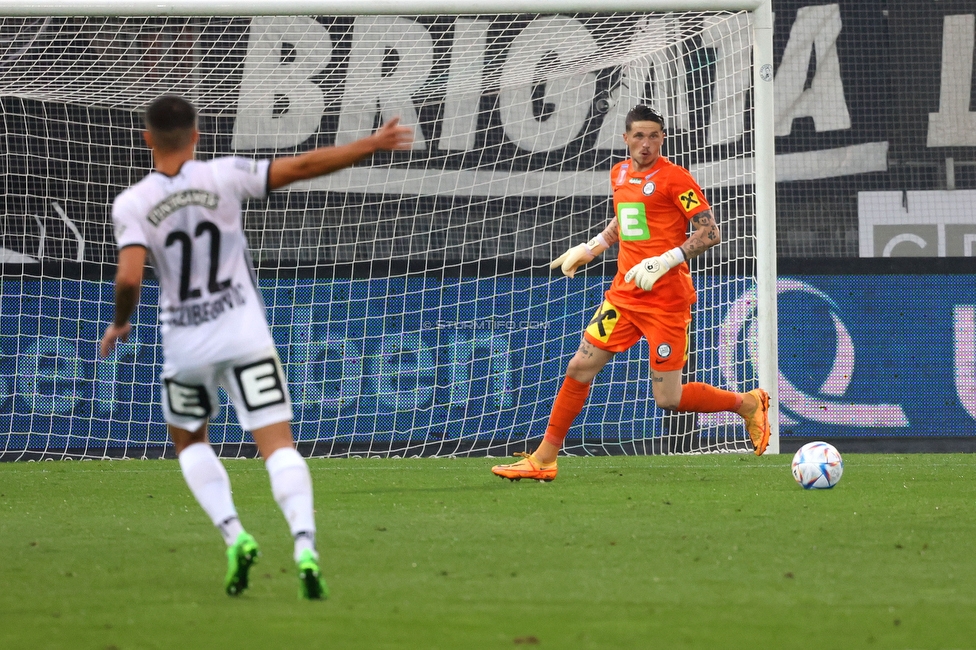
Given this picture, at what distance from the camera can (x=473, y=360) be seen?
11.6 metres

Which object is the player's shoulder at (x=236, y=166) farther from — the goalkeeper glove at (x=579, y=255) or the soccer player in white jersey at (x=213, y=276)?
the goalkeeper glove at (x=579, y=255)

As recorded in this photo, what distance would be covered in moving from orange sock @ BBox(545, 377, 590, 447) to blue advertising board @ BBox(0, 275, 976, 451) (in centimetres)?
Answer: 358

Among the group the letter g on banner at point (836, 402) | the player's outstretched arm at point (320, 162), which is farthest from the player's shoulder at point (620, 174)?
the letter g on banner at point (836, 402)

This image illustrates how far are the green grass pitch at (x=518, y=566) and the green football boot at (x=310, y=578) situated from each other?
0.18 feet

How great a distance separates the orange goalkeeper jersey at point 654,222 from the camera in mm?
7387

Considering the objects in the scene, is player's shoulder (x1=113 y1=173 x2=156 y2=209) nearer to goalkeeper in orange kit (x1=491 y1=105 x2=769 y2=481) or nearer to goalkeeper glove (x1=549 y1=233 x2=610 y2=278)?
goalkeeper in orange kit (x1=491 y1=105 x2=769 y2=481)

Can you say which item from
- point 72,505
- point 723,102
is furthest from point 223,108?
point 72,505

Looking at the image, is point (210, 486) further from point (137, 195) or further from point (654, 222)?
point (654, 222)

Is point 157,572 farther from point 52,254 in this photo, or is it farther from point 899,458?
point 52,254

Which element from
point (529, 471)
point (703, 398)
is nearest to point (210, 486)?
point (529, 471)

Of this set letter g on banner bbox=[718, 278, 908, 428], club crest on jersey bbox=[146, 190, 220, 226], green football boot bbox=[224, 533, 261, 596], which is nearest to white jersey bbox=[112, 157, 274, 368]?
club crest on jersey bbox=[146, 190, 220, 226]

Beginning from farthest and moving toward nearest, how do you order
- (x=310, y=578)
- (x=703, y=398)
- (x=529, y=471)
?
1. (x=703, y=398)
2. (x=529, y=471)
3. (x=310, y=578)

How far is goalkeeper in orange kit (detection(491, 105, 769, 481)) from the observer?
7.35m

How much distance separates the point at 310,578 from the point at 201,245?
1089 mm
